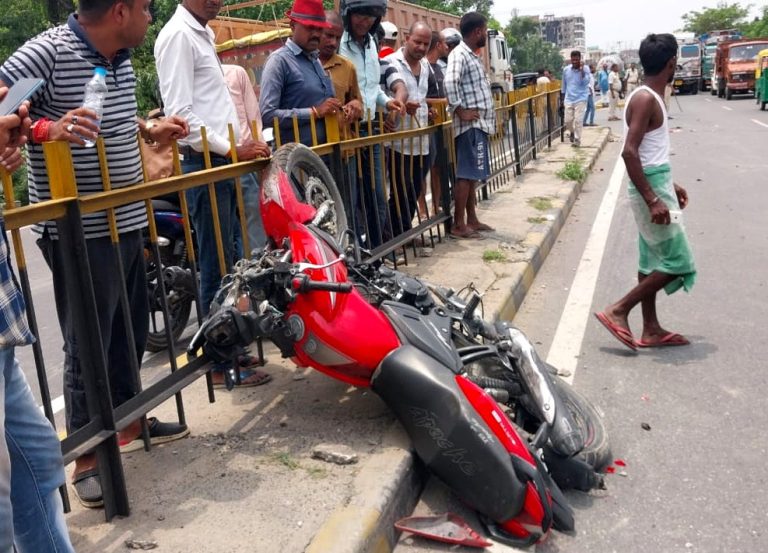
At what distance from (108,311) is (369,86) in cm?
364

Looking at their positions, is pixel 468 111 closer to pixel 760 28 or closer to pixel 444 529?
pixel 444 529

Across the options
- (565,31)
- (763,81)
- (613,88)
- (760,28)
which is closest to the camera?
(613,88)

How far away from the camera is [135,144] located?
301 cm

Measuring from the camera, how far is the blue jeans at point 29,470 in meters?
1.87

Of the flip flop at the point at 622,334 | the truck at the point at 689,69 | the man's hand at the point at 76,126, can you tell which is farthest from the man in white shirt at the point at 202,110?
the truck at the point at 689,69

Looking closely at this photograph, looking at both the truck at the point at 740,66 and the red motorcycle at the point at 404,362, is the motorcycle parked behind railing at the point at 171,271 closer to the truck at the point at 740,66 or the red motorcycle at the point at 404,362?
the red motorcycle at the point at 404,362

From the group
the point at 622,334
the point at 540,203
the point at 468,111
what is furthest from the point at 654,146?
the point at 540,203

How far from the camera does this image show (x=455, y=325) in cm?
367

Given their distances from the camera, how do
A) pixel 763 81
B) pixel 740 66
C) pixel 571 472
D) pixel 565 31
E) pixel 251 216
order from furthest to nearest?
pixel 565 31 → pixel 740 66 → pixel 763 81 → pixel 251 216 → pixel 571 472

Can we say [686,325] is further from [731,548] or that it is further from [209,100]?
[209,100]

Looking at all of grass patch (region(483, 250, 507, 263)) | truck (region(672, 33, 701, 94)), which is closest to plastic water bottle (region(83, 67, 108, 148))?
grass patch (region(483, 250, 507, 263))

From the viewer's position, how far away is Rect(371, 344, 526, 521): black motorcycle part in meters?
2.76

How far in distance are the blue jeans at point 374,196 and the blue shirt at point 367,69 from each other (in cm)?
31

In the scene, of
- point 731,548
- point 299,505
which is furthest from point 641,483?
point 299,505
